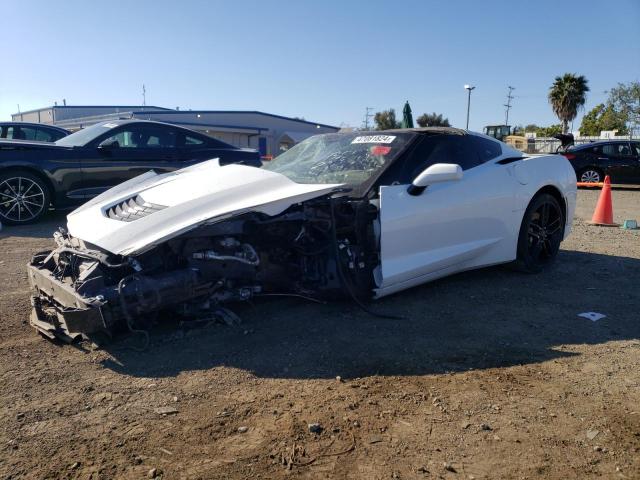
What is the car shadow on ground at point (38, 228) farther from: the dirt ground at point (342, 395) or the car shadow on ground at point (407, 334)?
the car shadow on ground at point (407, 334)

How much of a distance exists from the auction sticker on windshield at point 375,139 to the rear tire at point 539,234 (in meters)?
1.52

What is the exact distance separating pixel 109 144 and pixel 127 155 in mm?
306

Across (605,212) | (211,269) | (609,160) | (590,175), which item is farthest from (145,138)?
(609,160)

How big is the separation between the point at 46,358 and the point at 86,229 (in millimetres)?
900

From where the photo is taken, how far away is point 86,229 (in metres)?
3.57

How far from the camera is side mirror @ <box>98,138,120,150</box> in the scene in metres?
7.75

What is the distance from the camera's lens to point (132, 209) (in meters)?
3.63

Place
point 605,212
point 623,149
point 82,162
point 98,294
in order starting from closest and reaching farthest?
point 98,294 → point 82,162 → point 605,212 → point 623,149

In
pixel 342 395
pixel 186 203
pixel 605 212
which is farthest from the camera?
pixel 605 212

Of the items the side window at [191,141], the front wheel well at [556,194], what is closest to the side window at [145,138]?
the side window at [191,141]

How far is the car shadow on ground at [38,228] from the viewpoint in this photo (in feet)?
22.5

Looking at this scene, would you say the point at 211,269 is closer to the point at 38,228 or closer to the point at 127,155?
the point at 38,228

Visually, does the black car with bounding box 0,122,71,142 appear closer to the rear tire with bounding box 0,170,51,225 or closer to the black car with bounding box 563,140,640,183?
the rear tire with bounding box 0,170,51,225

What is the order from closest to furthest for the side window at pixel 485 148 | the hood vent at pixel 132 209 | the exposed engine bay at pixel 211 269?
the exposed engine bay at pixel 211 269 < the hood vent at pixel 132 209 < the side window at pixel 485 148
